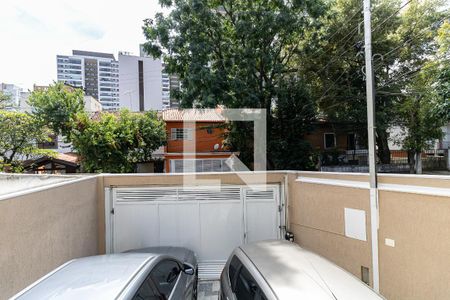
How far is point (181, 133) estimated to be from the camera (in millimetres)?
17750

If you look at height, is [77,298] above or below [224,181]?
below

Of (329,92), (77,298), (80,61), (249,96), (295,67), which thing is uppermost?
(80,61)

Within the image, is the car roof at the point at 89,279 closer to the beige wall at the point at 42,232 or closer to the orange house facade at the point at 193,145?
the beige wall at the point at 42,232

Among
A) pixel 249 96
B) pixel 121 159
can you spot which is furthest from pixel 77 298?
pixel 121 159

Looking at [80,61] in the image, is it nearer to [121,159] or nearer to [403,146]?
[121,159]

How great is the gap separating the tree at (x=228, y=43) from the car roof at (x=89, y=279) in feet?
24.7

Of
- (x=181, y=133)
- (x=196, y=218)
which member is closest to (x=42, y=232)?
(x=196, y=218)

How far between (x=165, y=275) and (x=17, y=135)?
1701 centimetres

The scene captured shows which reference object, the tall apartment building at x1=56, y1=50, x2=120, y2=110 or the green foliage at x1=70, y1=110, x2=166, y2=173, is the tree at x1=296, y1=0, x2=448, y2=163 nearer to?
the green foliage at x1=70, y1=110, x2=166, y2=173

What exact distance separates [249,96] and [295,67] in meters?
4.69

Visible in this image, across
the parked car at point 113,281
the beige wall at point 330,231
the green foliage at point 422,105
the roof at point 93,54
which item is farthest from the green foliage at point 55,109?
the roof at point 93,54

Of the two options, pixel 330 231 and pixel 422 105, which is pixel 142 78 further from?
pixel 330 231

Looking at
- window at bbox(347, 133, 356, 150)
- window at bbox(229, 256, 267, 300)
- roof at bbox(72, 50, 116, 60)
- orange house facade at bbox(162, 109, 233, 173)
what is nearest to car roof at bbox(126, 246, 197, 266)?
window at bbox(229, 256, 267, 300)

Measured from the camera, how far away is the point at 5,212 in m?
2.92
